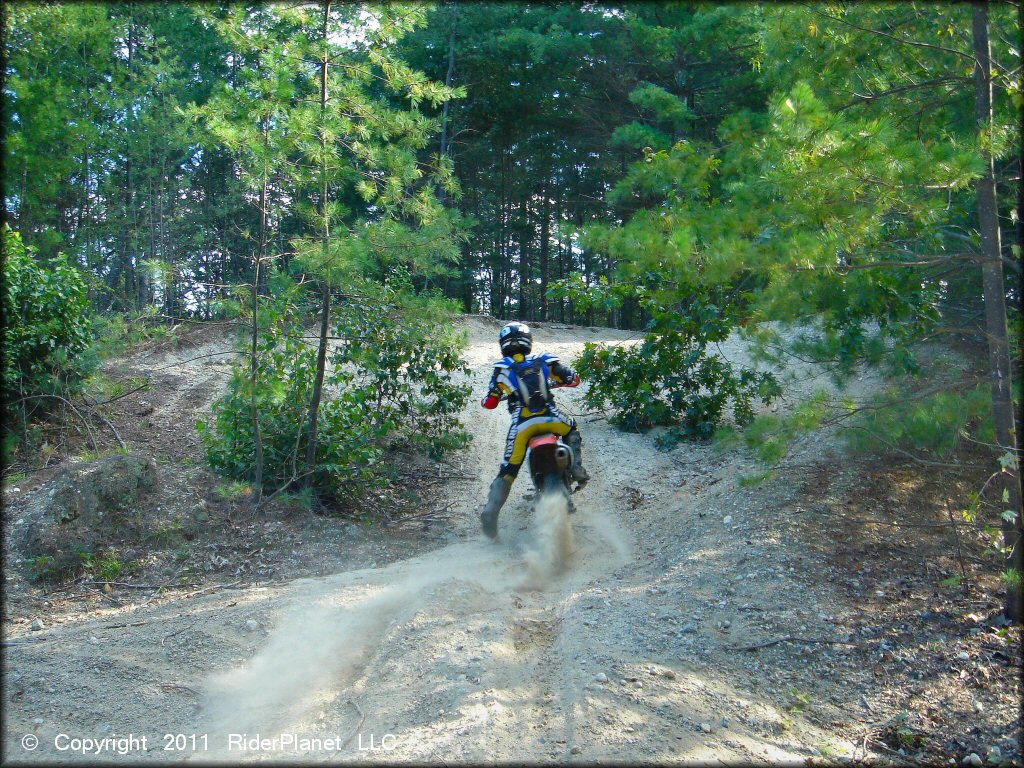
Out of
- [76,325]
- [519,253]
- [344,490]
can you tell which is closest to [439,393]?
[344,490]

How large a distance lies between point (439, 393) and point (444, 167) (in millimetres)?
2993

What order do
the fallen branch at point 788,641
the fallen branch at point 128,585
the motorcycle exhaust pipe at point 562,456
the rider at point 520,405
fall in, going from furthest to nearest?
the rider at point 520,405 < the motorcycle exhaust pipe at point 562,456 < the fallen branch at point 128,585 < the fallen branch at point 788,641

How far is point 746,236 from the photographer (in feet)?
19.8

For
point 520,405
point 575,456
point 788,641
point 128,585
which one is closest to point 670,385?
point 575,456

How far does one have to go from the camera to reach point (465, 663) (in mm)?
4848

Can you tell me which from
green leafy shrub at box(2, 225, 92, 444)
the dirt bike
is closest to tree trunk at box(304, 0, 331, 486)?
the dirt bike

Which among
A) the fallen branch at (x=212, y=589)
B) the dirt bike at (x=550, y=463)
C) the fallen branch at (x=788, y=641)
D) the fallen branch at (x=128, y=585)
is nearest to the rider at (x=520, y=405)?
the dirt bike at (x=550, y=463)

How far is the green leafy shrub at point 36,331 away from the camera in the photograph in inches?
→ 371

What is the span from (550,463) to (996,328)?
3.86 m

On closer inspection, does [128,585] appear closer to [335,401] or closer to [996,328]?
[335,401]

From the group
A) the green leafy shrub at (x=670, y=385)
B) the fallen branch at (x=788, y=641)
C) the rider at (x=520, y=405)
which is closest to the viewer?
the fallen branch at (x=788, y=641)

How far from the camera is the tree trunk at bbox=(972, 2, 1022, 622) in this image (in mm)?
5207

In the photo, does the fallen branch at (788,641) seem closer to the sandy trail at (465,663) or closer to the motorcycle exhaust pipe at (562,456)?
the sandy trail at (465,663)

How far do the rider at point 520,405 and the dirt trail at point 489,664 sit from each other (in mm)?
627
